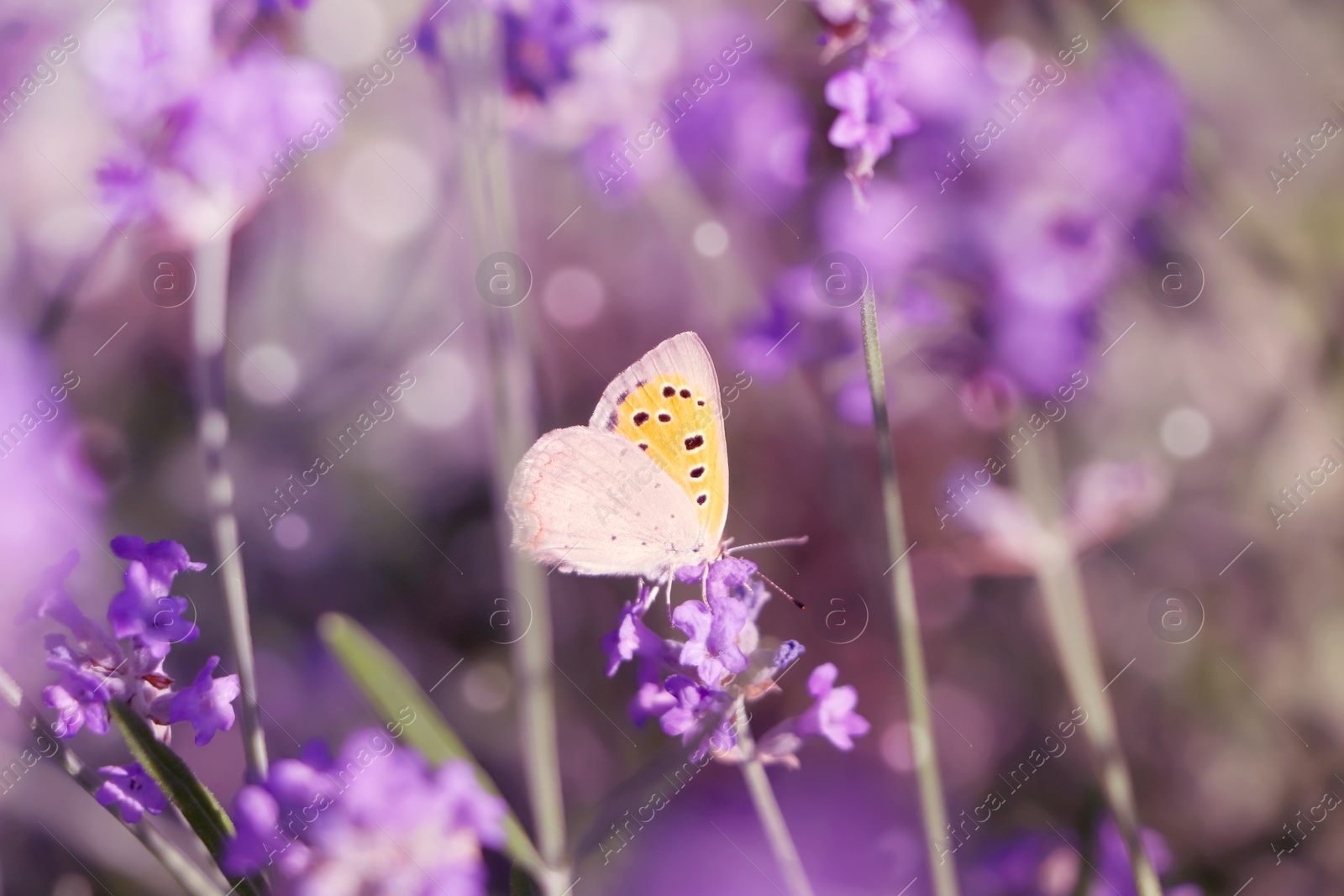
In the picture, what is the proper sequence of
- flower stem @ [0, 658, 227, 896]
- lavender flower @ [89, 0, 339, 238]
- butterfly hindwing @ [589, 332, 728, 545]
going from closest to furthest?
1. flower stem @ [0, 658, 227, 896]
2. butterfly hindwing @ [589, 332, 728, 545]
3. lavender flower @ [89, 0, 339, 238]

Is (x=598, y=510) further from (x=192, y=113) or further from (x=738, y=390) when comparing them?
(x=192, y=113)

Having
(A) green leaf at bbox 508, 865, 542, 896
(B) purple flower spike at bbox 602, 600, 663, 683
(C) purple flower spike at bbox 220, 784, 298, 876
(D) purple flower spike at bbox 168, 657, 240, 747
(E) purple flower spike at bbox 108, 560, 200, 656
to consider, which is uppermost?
(E) purple flower spike at bbox 108, 560, 200, 656

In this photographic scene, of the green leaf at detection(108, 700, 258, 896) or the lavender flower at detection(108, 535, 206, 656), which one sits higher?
the lavender flower at detection(108, 535, 206, 656)

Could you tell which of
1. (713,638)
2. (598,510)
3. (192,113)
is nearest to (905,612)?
(713,638)

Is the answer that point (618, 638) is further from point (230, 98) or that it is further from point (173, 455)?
point (173, 455)

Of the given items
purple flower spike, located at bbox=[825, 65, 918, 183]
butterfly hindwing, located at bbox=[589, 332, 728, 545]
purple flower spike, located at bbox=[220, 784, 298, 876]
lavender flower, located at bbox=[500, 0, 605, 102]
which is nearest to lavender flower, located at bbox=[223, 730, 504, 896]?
purple flower spike, located at bbox=[220, 784, 298, 876]

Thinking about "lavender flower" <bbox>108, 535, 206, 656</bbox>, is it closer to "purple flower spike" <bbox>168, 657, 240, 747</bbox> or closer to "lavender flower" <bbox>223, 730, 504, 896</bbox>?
"purple flower spike" <bbox>168, 657, 240, 747</bbox>

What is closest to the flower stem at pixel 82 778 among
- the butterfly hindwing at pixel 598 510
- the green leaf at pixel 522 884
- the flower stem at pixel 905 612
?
the green leaf at pixel 522 884
